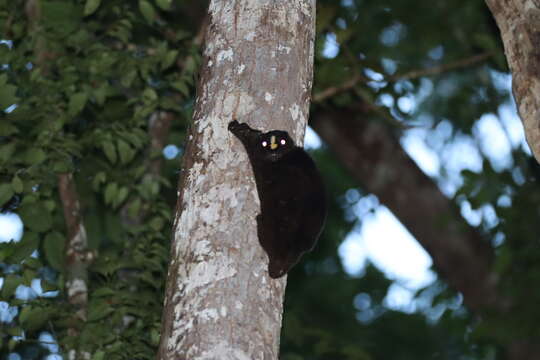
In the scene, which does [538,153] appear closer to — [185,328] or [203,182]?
[203,182]

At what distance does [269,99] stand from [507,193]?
3.68m

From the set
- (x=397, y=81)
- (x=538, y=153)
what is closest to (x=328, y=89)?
(x=397, y=81)

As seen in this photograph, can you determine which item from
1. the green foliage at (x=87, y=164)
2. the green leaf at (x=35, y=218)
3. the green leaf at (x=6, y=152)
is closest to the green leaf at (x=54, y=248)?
the green foliage at (x=87, y=164)

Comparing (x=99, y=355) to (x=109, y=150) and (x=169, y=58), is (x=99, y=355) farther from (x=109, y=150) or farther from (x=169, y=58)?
(x=169, y=58)

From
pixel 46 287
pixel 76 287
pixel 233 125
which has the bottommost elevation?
pixel 76 287

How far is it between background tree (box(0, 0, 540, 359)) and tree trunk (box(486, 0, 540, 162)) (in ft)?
6.54

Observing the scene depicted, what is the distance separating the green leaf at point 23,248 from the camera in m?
3.73

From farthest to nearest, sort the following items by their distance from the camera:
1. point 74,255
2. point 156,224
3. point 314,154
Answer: point 314,154 < point 74,255 < point 156,224

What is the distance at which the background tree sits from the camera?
163 inches

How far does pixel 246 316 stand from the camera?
247 cm

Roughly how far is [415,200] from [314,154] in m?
2.31

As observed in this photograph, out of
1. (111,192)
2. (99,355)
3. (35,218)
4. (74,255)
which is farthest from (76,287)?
(99,355)

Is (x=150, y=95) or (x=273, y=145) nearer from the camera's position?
(x=273, y=145)

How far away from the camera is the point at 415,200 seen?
692 centimetres
